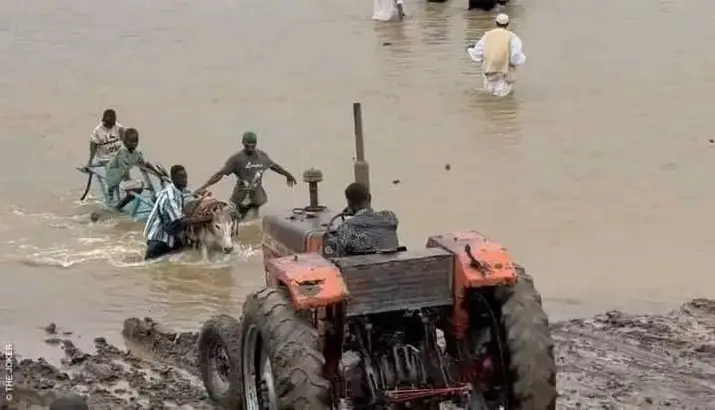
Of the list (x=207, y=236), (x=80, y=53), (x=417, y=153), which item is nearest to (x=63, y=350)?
(x=207, y=236)

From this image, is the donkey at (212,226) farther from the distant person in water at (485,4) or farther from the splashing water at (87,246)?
the distant person in water at (485,4)

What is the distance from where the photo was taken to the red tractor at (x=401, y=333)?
663cm

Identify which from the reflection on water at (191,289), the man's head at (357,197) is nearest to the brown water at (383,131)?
the reflection on water at (191,289)

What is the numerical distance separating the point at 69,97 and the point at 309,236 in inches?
625

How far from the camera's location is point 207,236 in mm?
12914

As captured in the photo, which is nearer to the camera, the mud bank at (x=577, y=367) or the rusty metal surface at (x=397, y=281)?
the rusty metal surface at (x=397, y=281)

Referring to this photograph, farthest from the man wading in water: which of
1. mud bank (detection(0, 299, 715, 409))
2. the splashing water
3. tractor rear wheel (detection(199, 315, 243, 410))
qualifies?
tractor rear wheel (detection(199, 315, 243, 410))

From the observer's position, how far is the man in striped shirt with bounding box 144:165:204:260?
13.0 m

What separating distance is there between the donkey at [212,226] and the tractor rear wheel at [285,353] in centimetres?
567

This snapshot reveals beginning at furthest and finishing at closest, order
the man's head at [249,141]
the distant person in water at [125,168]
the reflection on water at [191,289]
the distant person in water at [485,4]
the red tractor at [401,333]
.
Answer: the distant person in water at [485,4]
the distant person in water at [125,168]
the man's head at [249,141]
the reflection on water at [191,289]
the red tractor at [401,333]

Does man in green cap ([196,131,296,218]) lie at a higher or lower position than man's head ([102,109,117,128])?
lower

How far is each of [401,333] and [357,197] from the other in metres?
0.92

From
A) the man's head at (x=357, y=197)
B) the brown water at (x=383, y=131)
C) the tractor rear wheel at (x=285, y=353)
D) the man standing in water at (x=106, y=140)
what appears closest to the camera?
the tractor rear wheel at (x=285, y=353)

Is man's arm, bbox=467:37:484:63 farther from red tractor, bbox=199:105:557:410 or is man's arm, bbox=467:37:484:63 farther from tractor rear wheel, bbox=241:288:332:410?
tractor rear wheel, bbox=241:288:332:410
